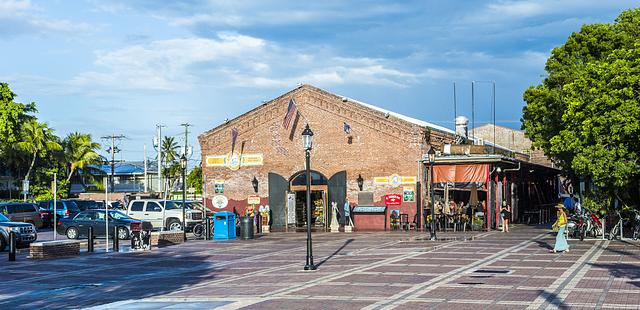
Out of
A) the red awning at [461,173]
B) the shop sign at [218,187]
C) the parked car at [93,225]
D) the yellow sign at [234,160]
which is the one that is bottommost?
the parked car at [93,225]

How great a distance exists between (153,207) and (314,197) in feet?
28.3

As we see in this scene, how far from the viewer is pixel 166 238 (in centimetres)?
3219

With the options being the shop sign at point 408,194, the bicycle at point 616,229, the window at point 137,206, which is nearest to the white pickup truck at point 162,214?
the window at point 137,206

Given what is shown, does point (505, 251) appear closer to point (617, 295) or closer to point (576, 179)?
point (617, 295)

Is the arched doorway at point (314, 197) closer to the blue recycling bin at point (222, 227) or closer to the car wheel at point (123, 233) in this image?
the blue recycling bin at point (222, 227)

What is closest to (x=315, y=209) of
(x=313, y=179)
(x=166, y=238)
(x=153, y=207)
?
(x=313, y=179)

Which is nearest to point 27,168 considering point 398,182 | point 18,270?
point 398,182

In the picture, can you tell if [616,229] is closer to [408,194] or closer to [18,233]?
[408,194]

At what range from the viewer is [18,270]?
22781 mm

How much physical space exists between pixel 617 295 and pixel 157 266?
46.0 ft

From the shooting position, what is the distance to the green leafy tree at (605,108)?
26.6m

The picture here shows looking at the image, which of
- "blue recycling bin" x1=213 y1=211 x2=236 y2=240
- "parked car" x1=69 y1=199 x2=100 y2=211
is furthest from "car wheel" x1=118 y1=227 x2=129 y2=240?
"parked car" x1=69 y1=199 x2=100 y2=211

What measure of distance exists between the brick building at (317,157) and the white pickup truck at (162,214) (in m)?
4.44

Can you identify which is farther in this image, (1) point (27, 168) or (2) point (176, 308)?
(1) point (27, 168)
